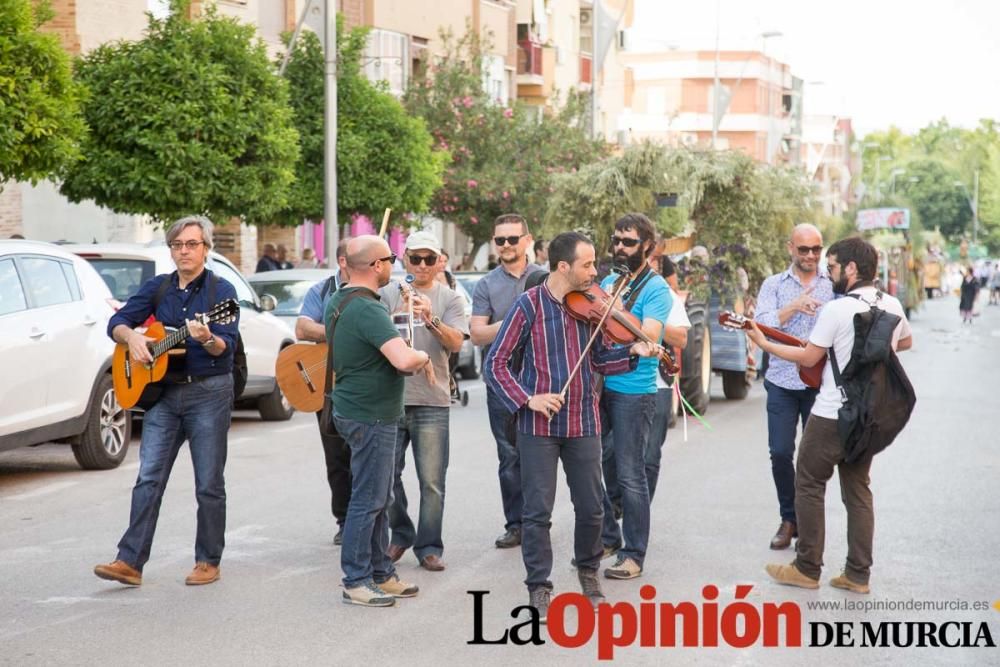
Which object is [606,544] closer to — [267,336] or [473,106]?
[267,336]

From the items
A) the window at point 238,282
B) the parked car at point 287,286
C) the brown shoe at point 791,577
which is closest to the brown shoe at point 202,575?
the brown shoe at point 791,577

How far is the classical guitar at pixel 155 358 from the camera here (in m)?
8.43

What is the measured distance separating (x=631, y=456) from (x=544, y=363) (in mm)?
1192

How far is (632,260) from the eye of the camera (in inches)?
343

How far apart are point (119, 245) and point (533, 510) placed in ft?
27.3

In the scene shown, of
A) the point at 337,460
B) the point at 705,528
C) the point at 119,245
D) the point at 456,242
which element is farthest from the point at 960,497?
the point at 456,242

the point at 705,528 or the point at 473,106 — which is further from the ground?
the point at 473,106

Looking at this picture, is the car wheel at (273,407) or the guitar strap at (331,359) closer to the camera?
the guitar strap at (331,359)

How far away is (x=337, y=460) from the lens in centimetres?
927

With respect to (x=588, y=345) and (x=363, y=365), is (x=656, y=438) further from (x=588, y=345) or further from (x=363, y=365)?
(x=363, y=365)

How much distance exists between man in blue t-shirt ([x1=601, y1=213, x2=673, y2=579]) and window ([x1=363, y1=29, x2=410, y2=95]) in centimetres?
3323

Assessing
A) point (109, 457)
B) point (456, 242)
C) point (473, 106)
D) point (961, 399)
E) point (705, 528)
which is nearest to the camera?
point (705, 528)

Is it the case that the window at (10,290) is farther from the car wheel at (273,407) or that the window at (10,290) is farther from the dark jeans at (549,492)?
A: the dark jeans at (549,492)

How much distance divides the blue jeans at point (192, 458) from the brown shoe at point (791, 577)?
2822 millimetres
